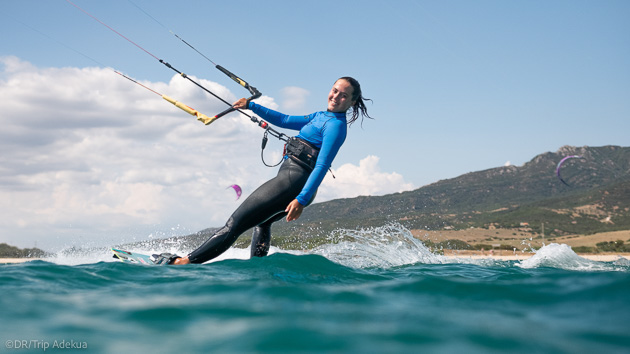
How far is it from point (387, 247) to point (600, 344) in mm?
6289

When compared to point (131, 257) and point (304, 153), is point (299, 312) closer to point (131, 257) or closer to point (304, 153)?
point (304, 153)

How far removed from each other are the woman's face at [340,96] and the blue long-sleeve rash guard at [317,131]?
0.09m

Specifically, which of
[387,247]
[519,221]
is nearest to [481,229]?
[519,221]

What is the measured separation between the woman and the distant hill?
6474 cm

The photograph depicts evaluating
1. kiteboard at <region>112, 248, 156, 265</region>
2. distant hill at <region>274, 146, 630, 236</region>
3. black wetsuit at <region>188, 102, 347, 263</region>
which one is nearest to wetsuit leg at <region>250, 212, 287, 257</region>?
black wetsuit at <region>188, 102, 347, 263</region>

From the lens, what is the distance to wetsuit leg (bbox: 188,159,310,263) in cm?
662

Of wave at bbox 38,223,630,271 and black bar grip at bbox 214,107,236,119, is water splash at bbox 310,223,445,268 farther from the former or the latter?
black bar grip at bbox 214,107,236,119

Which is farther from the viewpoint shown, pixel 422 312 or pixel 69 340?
pixel 422 312

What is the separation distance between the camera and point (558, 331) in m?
3.39

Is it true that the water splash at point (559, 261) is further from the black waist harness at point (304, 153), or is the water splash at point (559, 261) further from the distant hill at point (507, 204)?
the distant hill at point (507, 204)

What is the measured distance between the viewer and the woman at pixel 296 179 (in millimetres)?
6477

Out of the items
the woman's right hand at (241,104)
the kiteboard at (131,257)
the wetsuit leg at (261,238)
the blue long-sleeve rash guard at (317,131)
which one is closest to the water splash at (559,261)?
the blue long-sleeve rash guard at (317,131)

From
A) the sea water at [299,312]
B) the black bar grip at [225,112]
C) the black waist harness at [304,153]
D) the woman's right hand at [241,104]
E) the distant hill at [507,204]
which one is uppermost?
the distant hill at [507,204]

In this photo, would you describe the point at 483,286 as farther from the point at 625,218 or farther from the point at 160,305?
the point at 625,218
